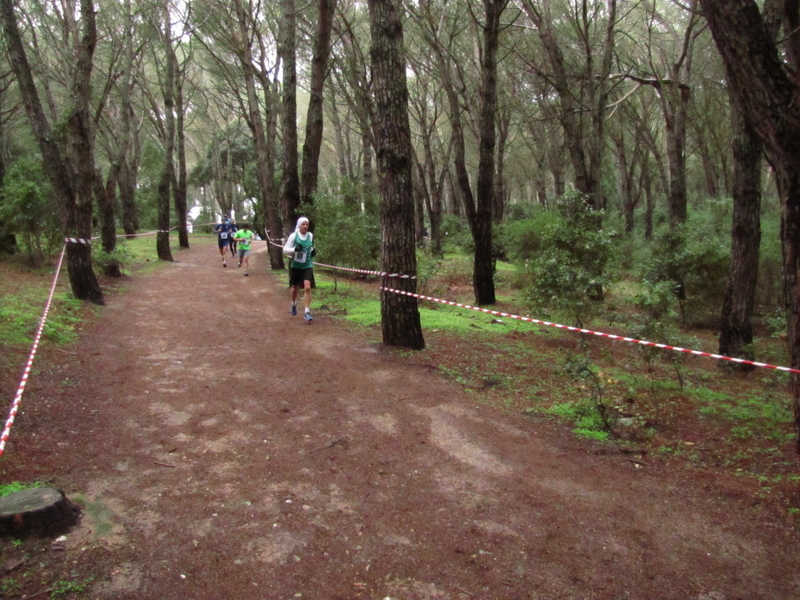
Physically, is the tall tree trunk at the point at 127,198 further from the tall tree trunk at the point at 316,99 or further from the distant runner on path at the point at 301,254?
the distant runner on path at the point at 301,254

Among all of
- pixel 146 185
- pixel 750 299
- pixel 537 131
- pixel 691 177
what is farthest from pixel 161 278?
pixel 691 177

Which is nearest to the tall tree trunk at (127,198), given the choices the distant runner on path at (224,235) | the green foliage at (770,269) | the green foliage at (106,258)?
the distant runner on path at (224,235)

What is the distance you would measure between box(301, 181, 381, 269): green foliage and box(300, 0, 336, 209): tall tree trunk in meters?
0.54

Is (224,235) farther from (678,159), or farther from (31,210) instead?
(678,159)

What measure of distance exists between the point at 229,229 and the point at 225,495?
17.4m

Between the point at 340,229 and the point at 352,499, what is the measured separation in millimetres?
10111

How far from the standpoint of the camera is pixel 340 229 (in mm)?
13805

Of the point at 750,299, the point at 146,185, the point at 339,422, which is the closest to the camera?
the point at 339,422

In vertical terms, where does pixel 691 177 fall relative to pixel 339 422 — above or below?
above

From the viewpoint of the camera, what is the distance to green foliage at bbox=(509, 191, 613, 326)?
29.6 feet

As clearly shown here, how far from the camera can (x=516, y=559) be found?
3594mm

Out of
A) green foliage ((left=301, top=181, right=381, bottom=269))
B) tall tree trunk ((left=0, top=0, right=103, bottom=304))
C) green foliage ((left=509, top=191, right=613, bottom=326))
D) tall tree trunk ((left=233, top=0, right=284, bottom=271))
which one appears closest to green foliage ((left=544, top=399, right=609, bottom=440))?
green foliage ((left=509, top=191, right=613, bottom=326))

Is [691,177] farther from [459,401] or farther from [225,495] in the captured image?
[225,495]

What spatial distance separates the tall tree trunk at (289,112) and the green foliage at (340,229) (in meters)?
0.95
